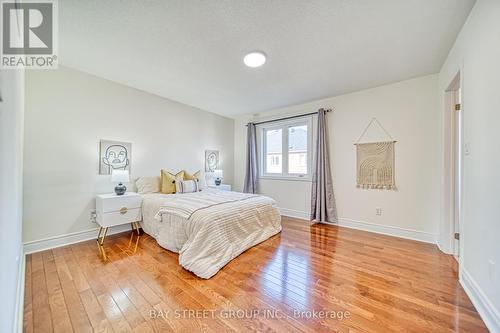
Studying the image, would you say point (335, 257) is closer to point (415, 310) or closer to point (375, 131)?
point (415, 310)

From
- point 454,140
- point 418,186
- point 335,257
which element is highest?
point 454,140

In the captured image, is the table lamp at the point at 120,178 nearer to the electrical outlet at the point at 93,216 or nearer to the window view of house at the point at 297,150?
the electrical outlet at the point at 93,216

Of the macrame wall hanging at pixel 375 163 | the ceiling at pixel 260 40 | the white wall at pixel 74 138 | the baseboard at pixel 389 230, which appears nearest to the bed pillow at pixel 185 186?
the white wall at pixel 74 138

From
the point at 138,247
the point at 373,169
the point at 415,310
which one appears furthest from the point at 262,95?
the point at 415,310

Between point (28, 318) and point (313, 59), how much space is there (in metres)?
3.50

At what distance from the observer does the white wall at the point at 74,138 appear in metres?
2.45

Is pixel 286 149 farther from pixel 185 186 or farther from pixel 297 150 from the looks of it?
pixel 185 186

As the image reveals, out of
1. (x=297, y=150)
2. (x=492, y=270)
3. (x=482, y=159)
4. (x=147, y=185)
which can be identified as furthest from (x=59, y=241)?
(x=482, y=159)

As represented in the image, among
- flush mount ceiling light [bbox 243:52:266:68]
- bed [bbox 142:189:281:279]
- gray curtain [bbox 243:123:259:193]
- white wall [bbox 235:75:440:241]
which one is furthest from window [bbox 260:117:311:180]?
flush mount ceiling light [bbox 243:52:266:68]

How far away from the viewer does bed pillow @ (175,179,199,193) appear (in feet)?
11.7

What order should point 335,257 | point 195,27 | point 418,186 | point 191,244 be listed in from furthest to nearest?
point 418,186 < point 335,257 < point 191,244 < point 195,27

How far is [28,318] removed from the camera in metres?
1.38

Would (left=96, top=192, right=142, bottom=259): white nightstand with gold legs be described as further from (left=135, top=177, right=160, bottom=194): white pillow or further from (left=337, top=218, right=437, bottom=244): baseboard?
(left=337, top=218, right=437, bottom=244): baseboard

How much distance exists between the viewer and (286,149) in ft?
14.4
